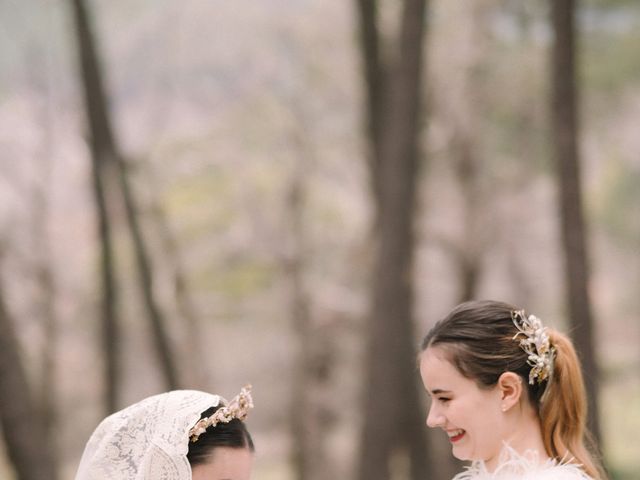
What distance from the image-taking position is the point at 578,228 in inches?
386

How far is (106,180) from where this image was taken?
49.5 feet

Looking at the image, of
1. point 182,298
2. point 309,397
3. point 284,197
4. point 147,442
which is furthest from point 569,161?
point 284,197

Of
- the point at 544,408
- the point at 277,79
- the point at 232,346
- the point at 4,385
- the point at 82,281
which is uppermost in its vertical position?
the point at 277,79

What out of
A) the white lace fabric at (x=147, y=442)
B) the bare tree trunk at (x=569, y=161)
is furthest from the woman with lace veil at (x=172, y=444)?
the bare tree trunk at (x=569, y=161)

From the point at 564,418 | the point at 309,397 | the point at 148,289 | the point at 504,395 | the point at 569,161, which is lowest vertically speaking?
the point at 309,397

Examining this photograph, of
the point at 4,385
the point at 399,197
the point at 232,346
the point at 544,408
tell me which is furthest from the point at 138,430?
the point at 232,346

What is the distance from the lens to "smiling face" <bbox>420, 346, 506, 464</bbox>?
3.57 meters

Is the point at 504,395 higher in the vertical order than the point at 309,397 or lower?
higher

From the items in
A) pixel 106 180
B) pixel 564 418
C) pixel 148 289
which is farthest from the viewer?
pixel 106 180

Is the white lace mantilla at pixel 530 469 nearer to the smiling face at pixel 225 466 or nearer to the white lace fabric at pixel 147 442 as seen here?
the smiling face at pixel 225 466

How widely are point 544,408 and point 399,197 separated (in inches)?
245

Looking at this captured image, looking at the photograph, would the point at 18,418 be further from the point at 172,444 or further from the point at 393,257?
the point at 172,444

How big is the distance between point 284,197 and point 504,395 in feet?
74.7

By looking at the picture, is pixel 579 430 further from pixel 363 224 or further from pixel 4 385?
pixel 363 224
